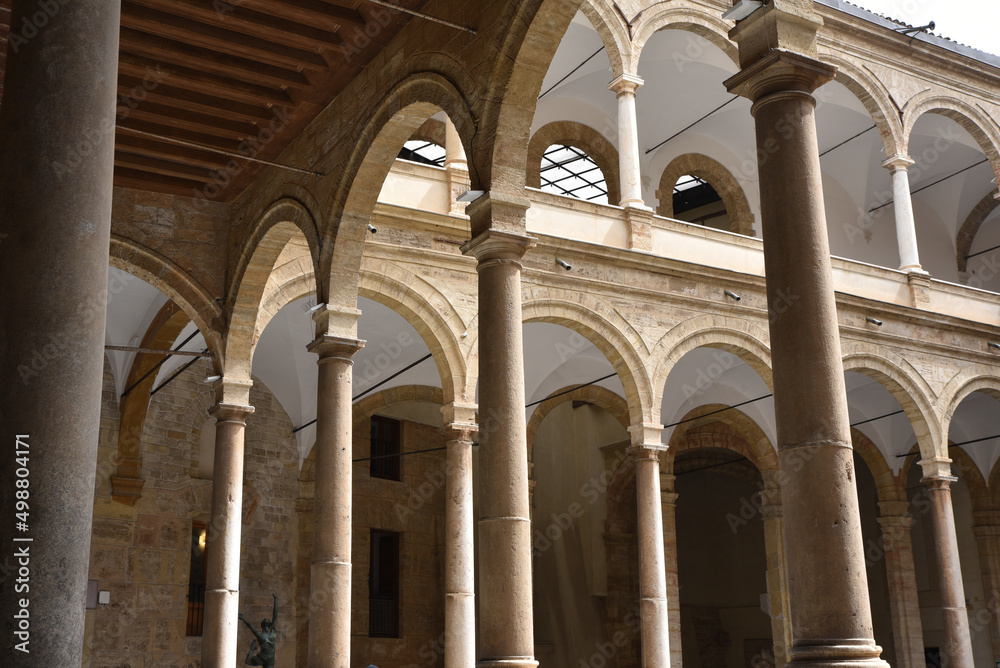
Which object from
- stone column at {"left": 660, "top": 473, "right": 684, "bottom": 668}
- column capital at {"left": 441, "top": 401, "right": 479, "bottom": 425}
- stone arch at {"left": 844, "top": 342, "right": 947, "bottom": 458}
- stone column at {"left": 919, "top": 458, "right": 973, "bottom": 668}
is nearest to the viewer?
column capital at {"left": 441, "top": 401, "right": 479, "bottom": 425}

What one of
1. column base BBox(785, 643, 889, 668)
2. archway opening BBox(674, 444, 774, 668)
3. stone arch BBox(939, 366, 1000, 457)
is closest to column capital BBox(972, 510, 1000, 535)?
stone arch BBox(939, 366, 1000, 457)

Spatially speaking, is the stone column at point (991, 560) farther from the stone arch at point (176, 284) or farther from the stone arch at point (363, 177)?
the stone arch at point (363, 177)

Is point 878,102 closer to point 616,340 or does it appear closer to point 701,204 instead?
point 616,340

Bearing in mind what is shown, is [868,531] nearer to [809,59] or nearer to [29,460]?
[809,59]

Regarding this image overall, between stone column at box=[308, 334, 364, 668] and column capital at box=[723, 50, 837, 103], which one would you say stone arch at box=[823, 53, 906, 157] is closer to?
stone column at box=[308, 334, 364, 668]

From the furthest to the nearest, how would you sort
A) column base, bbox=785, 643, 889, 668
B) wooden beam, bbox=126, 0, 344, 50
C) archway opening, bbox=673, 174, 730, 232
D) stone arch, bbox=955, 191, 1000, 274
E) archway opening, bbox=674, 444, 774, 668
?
archway opening, bbox=674, 444, 774, 668 → archway opening, bbox=673, 174, 730, 232 → stone arch, bbox=955, 191, 1000, 274 → wooden beam, bbox=126, 0, 344, 50 → column base, bbox=785, 643, 889, 668

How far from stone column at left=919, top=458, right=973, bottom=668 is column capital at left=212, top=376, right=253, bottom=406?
934 cm

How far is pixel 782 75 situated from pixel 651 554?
26.2 ft

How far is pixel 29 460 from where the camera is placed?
2562mm

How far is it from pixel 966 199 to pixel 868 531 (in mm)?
6891

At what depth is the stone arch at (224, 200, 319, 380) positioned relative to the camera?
896cm

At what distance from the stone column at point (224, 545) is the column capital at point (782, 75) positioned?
21.4 ft

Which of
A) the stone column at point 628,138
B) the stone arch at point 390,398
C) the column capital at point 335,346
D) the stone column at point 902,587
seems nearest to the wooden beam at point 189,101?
the column capital at point 335,346

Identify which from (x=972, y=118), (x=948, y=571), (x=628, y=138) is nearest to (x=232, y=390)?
(x=628, y=138)
